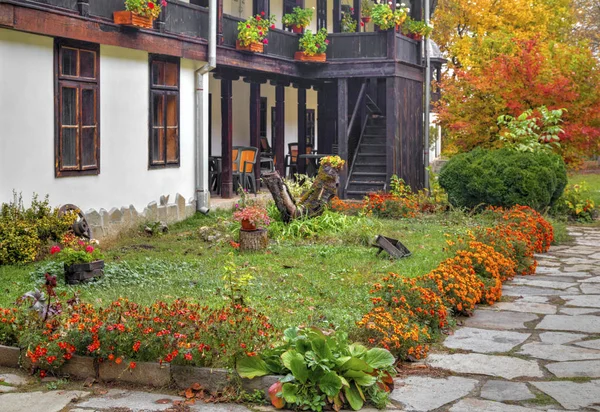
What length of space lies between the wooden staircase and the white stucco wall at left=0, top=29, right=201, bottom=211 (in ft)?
17.3

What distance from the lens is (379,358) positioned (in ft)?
20.9

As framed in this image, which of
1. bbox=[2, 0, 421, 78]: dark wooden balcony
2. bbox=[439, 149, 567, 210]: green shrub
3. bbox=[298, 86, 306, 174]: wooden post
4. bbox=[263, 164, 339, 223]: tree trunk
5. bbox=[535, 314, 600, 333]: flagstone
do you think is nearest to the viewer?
bbox=[535, 314, 600, 333]: flagstone

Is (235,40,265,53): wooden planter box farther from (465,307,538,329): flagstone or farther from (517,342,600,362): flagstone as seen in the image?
(517,342,600,362): flagstone

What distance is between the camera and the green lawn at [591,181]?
79.8ft

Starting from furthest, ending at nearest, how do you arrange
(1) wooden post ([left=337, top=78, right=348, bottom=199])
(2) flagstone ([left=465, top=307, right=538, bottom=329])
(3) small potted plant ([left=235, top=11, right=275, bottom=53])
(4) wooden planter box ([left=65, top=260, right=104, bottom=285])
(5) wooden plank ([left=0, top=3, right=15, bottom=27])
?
1. (1) wooden post ([left=337, top=78, right=348, bottom=199])
2. (3) small potted plant ([left=235, top=11, right=275, bottom=53])
3. (5) wooden plank ([left=0, top=3, right=15, bottom=27])
4. (4) wooden planter box ([left=65, top=260, right=104, bottom=285])
5. (2) flagstone ([left=465, top=307, right=538, bottom=329])

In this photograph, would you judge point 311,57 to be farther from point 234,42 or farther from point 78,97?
point 78,97

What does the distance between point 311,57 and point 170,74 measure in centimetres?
524

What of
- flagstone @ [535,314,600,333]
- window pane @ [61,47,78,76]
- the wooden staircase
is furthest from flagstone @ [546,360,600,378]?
the wooden staircase

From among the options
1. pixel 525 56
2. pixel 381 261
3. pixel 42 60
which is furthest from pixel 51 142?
pixel 525 56

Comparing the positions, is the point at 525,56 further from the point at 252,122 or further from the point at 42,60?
the point at 42,60

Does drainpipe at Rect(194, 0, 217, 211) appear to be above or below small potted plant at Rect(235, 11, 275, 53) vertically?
below

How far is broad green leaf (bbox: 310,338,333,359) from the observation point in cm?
620

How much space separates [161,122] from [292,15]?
5.83m

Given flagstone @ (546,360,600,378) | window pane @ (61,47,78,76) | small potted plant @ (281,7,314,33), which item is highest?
small potted plant @ (281,7,314,33)
